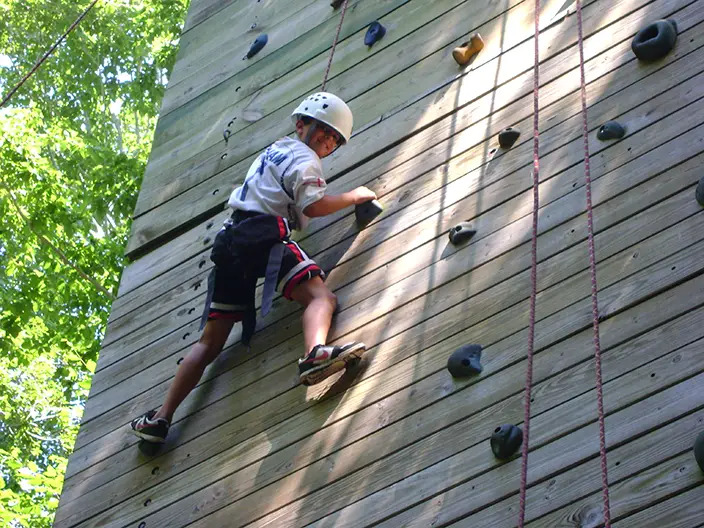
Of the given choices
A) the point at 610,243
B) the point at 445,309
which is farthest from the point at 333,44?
the point at 610,243

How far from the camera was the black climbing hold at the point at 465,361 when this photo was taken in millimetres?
2893

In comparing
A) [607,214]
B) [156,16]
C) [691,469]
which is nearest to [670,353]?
[691,469]

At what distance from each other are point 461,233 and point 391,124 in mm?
795

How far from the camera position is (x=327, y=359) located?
3.12m

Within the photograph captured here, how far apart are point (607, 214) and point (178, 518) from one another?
1.50 m

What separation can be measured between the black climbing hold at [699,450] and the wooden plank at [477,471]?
4.6 inches

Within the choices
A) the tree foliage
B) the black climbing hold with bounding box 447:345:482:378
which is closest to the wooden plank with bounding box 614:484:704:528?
the black climbing hold with bounding box 447:345:482:378

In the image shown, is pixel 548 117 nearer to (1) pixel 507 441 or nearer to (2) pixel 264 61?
(1) pixel 507 441

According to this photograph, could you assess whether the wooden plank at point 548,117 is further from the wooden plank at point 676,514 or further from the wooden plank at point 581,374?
the wooden plank at point 676,514

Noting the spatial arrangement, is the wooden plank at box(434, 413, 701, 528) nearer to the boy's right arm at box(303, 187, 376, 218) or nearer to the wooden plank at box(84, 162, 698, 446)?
the wooden plank at box(84, 162, 698, 446)

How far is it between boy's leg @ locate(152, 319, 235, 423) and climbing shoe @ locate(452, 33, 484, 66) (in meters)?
→ 1.19

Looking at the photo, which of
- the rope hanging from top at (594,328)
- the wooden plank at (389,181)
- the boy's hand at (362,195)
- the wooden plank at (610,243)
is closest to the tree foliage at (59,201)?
the wooden plank at (389,181)

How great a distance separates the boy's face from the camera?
377 centimetres

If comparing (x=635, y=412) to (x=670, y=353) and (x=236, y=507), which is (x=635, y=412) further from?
(x=236, y=507)
